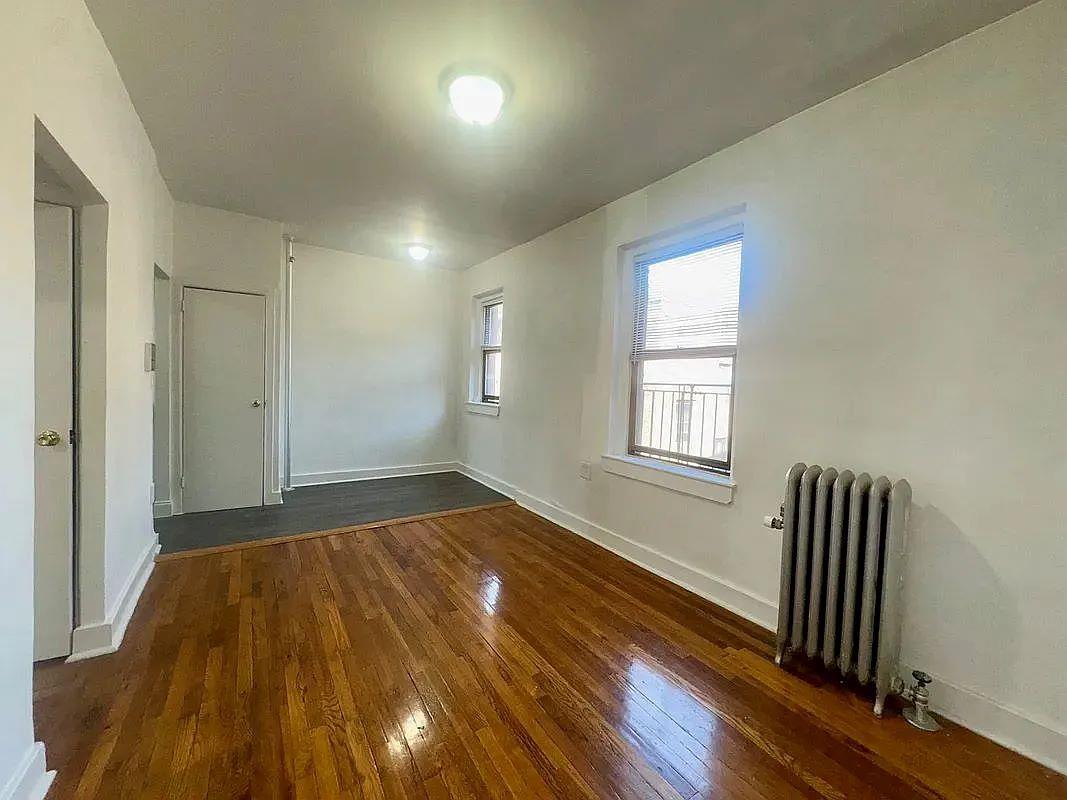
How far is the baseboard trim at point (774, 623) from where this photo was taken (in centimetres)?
147

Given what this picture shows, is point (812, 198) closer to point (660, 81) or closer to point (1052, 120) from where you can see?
point (1052, 120)

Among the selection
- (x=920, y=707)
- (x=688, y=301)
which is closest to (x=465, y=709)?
(x=920, y=707)

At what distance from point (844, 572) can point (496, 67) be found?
2473 mm

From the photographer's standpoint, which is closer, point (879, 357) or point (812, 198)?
point (879, 357)

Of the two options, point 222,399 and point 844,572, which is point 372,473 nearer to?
point 222,399

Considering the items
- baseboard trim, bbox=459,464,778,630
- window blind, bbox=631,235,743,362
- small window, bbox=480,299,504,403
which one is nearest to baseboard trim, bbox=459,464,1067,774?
baseboard trim, bbox=459,464,778,630

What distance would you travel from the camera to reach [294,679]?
5.77 ft

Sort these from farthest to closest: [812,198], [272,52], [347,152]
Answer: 1. [347,152]
2. [812,198]
3. [272,52]

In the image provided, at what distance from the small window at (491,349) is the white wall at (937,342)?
2779mm

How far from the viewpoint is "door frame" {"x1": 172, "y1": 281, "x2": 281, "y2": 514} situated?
3598 millimetres

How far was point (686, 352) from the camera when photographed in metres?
2.79

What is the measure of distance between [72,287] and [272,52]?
1.25 meters

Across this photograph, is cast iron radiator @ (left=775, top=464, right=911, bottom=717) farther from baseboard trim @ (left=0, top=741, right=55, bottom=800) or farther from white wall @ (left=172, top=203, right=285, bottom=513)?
white wall @ (left=172, top=203, right=285, bottom=513)

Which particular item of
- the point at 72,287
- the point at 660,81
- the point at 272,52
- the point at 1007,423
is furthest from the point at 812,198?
the point at 72,287
